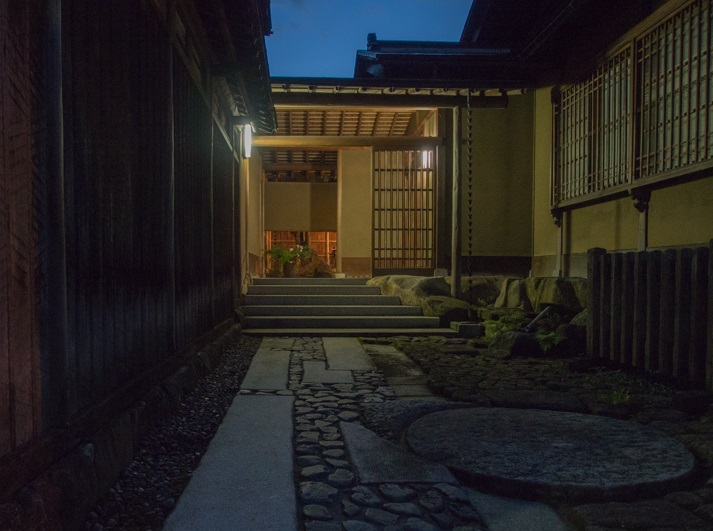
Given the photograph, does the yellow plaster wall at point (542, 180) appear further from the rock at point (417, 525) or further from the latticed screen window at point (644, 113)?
the rock at point (417, 525)

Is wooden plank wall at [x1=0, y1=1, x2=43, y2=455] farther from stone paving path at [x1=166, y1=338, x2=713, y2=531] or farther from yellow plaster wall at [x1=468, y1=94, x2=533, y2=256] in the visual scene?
yellow plaster wall at [x1=468, y1=94, x2=533, y2=256]

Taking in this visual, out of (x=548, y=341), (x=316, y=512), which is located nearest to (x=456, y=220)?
(x=548, y=341)

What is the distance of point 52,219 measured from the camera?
7.50 feet

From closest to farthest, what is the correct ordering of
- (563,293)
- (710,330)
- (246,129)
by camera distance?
(710,330) < (563,293) < (246,129)

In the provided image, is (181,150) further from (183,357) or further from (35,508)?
(35,508)

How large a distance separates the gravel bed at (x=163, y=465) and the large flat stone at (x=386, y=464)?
Result: 102cm

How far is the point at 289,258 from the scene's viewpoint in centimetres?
1554

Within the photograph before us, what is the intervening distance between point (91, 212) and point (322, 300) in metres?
8.05

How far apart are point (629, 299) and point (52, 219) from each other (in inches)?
217

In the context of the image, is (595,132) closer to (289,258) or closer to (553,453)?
(553,453)

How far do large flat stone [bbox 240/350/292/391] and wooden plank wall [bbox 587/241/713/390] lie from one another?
377 cm

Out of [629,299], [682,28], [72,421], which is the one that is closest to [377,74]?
[682,28]

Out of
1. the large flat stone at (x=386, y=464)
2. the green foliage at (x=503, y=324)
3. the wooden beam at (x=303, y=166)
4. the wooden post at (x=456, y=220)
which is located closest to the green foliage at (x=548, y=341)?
the green foliage at (x=503, y=324)

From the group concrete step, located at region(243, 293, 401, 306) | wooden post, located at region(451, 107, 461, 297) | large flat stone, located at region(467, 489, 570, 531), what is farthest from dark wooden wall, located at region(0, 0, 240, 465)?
wooden post, located at region(451, 107, 461, 297)
